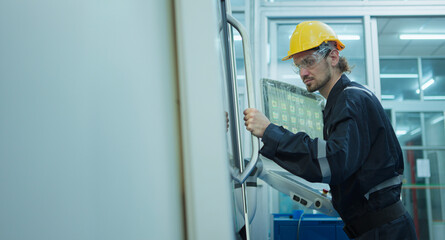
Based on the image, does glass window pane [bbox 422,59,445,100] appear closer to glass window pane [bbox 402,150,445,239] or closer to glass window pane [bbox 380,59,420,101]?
glass window pane [bbox 380,59,420,101]

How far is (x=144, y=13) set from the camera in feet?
1.56

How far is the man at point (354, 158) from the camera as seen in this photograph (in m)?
1.25

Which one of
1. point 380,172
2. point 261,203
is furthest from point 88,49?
point 261,203

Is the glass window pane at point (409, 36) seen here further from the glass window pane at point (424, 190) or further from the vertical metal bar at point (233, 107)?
the vertical metal bar at point (233, 107)

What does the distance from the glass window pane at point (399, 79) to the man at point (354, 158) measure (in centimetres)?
283

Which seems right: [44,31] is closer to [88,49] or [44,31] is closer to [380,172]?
[88,49]

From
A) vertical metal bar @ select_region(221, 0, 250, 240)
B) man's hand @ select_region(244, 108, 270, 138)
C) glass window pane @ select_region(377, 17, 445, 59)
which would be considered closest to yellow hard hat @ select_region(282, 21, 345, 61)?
man's hand @ select_region(244, 108, 270, 138)

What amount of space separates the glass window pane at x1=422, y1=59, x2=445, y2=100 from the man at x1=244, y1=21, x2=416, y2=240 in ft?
9.66

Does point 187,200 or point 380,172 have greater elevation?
point 187,200

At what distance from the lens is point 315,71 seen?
5.32 feet

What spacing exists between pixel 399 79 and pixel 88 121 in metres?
4.33

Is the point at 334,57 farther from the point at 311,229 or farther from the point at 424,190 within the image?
the point at 424,190

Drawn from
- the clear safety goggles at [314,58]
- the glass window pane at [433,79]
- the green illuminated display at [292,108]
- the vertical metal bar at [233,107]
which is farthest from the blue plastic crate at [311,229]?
the glass window pane at [433,79]

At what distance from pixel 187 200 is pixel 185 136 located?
81 mm
